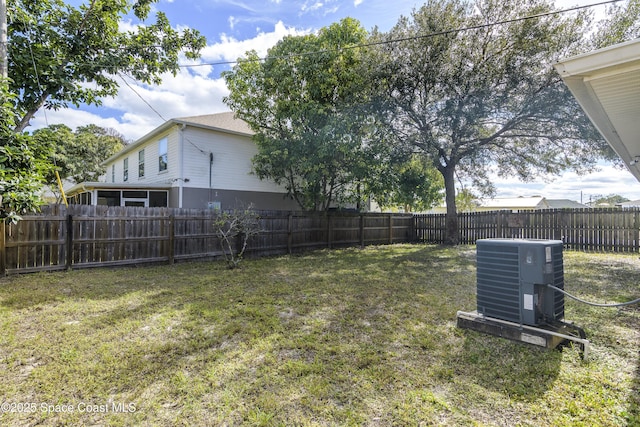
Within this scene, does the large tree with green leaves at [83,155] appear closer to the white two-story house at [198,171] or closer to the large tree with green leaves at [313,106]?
the white two-story house at [198,171]

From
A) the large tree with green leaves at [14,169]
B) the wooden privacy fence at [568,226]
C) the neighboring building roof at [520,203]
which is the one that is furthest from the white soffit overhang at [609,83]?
the neighboring building roof at [520,203]

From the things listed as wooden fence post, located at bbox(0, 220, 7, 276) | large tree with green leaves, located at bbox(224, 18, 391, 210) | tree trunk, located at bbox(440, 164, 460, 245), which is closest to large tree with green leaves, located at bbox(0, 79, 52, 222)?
wooden fence post, located at bbox(0, 220, 7, 276)

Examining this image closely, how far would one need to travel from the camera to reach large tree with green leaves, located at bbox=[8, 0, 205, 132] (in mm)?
6793

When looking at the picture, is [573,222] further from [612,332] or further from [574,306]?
[612,332]

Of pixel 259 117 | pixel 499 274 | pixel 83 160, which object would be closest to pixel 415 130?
pixel 259 117

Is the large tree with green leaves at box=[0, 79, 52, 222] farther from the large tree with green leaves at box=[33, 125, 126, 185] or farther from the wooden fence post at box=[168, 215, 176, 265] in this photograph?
the large tree with green leaves at box=[33, 125, 126, 185]

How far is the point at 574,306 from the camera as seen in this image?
4523 millimetres

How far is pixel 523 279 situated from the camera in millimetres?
3072

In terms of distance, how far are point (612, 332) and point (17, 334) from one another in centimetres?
679

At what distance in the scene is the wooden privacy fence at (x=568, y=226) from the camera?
10164 mm

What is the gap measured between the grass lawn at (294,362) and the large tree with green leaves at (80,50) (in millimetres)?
4567

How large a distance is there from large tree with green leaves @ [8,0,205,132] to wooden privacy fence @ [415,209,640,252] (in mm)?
12811

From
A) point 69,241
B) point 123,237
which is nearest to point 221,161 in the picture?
point 123,237

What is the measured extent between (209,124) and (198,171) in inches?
92.1
